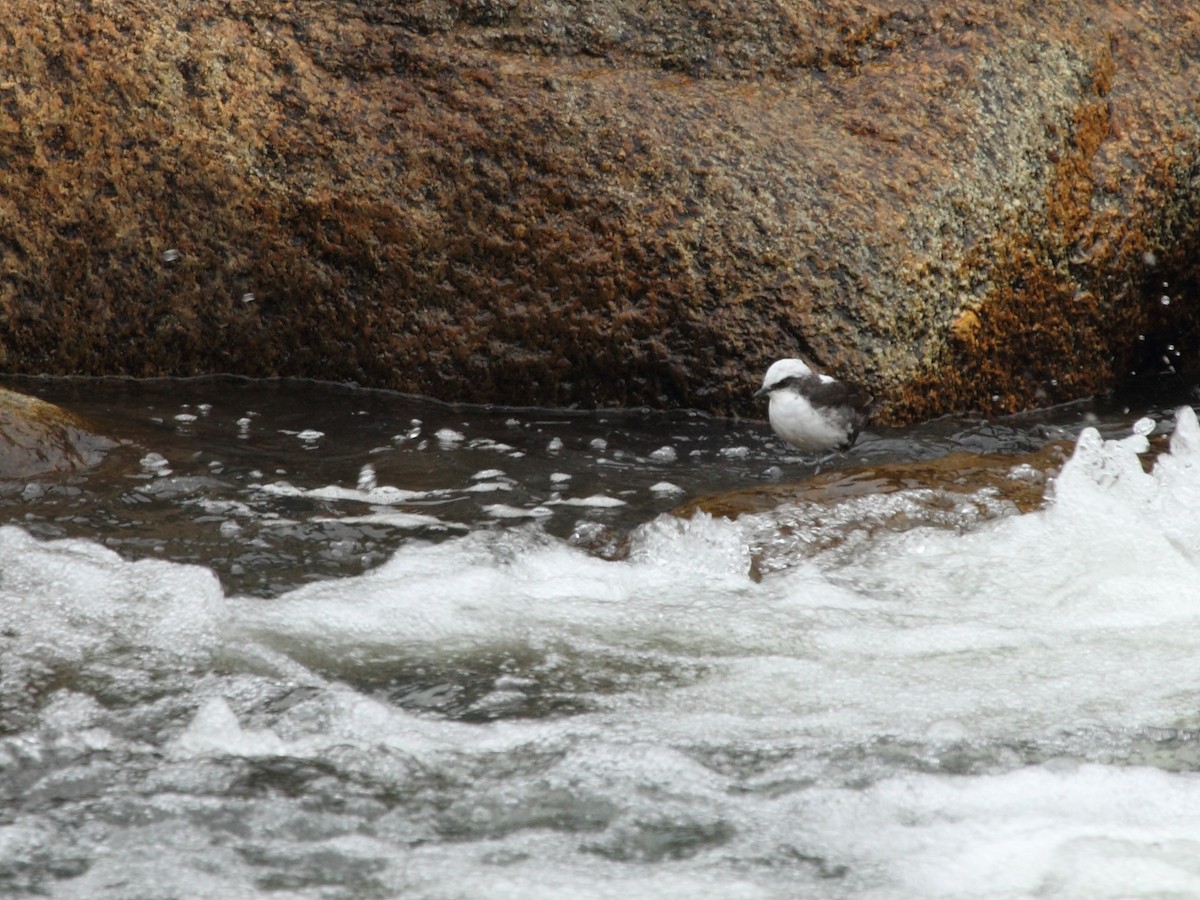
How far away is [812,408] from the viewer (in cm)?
659

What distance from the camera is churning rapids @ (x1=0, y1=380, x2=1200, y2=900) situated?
349 centimetres

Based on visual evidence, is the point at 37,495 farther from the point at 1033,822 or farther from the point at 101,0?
the point at 1033,822

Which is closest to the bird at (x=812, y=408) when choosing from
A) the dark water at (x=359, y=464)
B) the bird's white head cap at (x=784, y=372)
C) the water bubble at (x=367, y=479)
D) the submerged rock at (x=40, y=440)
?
the bird's white head cap at (x=784, y=372)

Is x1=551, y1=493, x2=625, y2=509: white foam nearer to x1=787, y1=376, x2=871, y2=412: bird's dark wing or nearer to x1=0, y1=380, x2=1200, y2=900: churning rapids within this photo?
x1=0, y1=380, x2=1200, y2=900: churning rapids

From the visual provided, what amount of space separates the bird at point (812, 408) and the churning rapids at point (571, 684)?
0.91 ft

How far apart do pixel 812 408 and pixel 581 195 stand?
1823 mm

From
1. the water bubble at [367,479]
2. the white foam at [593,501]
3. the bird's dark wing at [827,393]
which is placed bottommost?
the white foam at [593,501]

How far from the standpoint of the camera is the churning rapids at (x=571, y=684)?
11.5 ft

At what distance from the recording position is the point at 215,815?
11.7ft

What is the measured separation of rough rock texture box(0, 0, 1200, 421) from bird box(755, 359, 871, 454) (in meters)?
0.51

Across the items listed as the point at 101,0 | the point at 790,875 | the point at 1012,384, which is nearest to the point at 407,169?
the point at 101,0

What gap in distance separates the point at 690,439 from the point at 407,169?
7.19 ft

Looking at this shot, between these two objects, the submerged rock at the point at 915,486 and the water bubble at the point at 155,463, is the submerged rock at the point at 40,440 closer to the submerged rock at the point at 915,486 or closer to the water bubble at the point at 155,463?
the water bubble at the point at 155,463

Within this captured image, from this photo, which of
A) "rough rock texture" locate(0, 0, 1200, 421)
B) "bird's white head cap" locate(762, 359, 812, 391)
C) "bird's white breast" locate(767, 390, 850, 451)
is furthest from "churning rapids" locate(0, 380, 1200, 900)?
"rough rock texture" locate(0, 0, 1200, 421)
